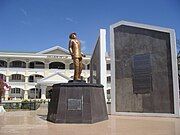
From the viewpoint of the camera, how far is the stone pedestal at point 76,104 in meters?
10.5

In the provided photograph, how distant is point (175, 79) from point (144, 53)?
2332 mm

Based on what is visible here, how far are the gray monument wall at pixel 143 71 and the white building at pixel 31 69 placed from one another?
23.5m

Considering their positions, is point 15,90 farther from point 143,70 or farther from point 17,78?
point 143,70

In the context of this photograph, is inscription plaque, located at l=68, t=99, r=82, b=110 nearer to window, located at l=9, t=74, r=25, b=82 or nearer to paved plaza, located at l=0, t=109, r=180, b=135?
paved plaza, located at l=0, t=109, r=180, b=135

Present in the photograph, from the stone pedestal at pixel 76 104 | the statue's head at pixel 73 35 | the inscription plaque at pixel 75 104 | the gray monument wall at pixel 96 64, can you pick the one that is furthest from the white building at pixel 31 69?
the inscription plaque at pixel 75 104

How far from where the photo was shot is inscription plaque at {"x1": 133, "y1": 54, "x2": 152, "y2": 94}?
14478mm

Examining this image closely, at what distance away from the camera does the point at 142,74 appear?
14.8 metres

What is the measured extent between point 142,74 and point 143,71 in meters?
0.18

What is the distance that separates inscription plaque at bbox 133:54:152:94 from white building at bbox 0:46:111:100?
79.9 ft

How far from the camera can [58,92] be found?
10.9 m

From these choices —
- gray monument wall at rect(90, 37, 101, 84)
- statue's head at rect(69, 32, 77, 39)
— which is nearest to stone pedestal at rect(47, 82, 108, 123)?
statue's head at rect(69, 32, 77, 39)

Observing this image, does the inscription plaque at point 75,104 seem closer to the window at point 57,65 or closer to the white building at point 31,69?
the white building at point 31,69

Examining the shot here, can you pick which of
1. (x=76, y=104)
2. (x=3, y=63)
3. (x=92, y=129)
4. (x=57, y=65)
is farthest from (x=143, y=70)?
(x=3, y=63)

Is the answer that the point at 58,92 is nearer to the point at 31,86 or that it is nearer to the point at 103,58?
the point at 103,58
